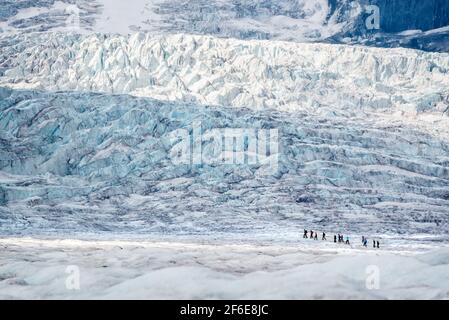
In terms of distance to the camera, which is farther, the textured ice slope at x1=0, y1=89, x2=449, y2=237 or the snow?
the textured ice slope at x1=0, y1=89, x2=449, y2=237

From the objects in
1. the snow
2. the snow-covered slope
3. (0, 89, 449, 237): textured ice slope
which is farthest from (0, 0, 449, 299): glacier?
the snow-covered slope

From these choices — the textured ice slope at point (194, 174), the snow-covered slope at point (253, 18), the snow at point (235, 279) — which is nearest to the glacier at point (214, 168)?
the snow at point (235, 279)

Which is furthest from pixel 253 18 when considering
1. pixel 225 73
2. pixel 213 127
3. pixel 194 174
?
pixel 194 174

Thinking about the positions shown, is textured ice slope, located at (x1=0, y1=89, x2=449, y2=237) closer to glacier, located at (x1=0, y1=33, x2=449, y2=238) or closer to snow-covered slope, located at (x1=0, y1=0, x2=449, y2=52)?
glacier, located at (x1=0, y1=33, x2=449, y2=238)

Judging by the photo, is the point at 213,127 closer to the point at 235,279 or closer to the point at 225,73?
the point at 225,73

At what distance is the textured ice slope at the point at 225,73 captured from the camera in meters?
88.8

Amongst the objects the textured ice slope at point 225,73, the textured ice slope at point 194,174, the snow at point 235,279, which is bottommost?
the textured ice slope at point 194,174

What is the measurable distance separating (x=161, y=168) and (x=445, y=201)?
29935mm

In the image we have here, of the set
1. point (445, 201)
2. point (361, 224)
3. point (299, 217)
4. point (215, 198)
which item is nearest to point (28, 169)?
point (215, 198)

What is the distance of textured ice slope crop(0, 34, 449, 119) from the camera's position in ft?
291

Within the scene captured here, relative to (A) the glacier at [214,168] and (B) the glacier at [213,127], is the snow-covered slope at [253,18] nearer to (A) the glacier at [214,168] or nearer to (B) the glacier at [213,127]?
(A) the glacier at [214,168]

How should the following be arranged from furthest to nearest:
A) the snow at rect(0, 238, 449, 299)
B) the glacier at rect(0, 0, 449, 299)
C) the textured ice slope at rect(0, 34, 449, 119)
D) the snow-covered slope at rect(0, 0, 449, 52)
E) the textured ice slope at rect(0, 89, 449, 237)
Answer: the snow-covered slope at rect(0, 0, 449, 52), the textured ice slope at rect(0, 34, 449, 119), the textured ice slope at rect(0, 89, 449, 237), the glacier at rect(0, 0, 449, 299), the snow at rect(0, 238, 449, 299)

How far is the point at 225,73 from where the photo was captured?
9262 centimetres

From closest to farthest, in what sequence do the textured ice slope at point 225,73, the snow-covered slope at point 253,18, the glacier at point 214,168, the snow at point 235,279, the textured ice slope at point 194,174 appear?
the snow at point 235,279 < the glacier at point 214,168 < the textured ice slope at point 194,174 < the textured ice slope at point 225,73 < the snow-covered slope at point 253,18
